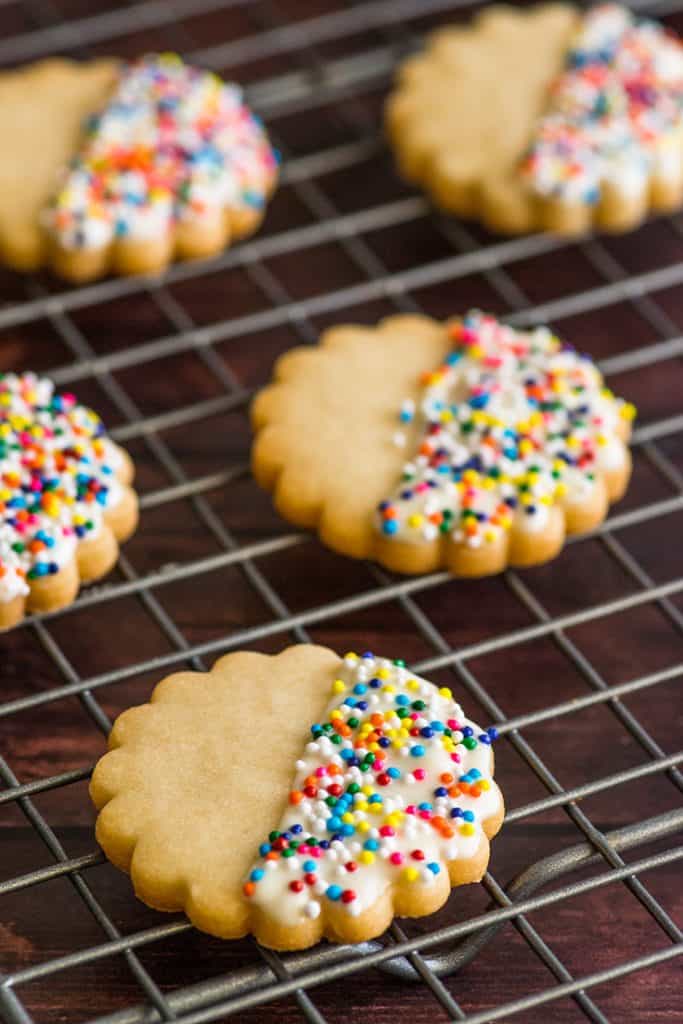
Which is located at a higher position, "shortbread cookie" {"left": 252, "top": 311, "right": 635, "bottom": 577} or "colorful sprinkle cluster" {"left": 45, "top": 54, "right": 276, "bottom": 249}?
"colorful sprinkle cluster" {"left": 45, "top": 54, "right": 276, "bottom": 249}

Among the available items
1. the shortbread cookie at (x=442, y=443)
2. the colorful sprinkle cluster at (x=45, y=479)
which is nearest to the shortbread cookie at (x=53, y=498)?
the colorful sprinkle cluster at (x=45, y=479)

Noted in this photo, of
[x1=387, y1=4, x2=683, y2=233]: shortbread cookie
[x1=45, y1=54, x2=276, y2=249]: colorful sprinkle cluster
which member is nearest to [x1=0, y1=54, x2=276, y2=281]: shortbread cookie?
[x1=45, y1=54, x2=276, y2=249]: colorful sprinkle cluster

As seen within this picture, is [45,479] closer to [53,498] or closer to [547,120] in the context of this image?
[53,498]

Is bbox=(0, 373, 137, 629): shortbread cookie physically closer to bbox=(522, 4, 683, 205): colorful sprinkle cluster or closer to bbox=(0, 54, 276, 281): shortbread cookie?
bbox=(0, 54, 276, 281): shortbread cookie

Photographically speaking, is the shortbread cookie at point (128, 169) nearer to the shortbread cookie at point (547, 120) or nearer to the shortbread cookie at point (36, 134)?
the shortbread cookie at point (36, 134)

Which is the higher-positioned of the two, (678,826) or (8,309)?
(8,309)

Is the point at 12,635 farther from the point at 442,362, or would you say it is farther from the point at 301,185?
the point at 301,185

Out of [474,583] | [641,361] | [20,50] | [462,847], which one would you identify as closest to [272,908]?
[462,847]
